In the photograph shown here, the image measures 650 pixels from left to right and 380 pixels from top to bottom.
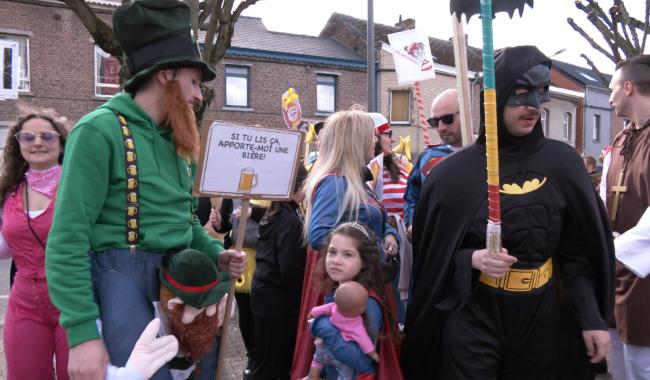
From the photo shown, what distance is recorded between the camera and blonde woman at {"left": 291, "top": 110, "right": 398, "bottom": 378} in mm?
3154

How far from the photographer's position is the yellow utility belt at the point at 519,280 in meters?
2.42

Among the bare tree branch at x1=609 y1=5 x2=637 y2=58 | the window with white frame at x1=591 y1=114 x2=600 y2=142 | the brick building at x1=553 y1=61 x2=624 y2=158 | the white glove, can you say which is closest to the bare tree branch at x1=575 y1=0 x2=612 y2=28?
the bare tree branch at x1=609 y1=5 x2=637 y2=58

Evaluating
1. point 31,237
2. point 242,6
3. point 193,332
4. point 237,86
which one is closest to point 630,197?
point 193,332

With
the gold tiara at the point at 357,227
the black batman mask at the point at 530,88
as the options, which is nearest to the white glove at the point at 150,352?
the gold tiara at the point at 357,227

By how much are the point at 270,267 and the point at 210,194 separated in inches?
62.3

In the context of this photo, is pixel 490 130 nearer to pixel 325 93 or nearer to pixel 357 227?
pixel 357 227

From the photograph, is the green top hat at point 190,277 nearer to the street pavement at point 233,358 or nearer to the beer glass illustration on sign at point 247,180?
the beer glass illustration on sign at point 247,180

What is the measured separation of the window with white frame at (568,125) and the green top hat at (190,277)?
111 ft

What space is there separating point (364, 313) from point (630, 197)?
167 centimetres

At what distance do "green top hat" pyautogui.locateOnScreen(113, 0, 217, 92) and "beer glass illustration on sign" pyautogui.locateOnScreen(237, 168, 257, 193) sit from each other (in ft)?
Result: 2.36

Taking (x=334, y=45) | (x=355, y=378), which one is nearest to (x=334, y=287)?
(x=355, y=378)

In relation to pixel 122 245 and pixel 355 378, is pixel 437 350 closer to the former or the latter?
pixel 355 378

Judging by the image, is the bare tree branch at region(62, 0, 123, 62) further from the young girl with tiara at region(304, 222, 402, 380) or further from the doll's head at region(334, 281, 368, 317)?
the doll's head at region(334, 281, 368, 317)

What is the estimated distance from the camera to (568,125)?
33031 mm
